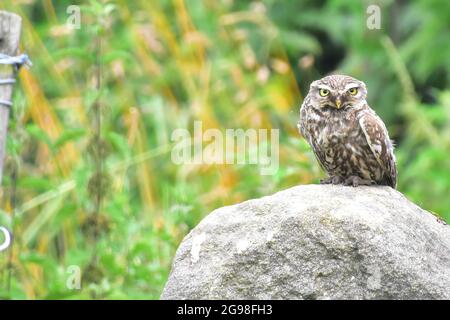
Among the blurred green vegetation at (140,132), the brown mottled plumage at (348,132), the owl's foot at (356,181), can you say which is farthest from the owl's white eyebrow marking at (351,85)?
the blurred green vegetation at (140,132)

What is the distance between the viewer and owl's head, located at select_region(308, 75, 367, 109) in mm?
5238

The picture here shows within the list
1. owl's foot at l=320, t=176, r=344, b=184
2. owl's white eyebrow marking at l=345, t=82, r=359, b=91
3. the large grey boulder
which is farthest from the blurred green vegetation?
the large grey boulder

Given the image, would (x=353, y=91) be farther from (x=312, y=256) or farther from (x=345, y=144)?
(x=312, y=256)

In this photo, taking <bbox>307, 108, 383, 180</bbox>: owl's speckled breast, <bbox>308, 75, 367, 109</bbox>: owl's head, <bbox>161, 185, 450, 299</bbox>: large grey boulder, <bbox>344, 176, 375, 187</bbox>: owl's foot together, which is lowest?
<bbox>161, 185, 450, 299</bbox>: large grey boulder

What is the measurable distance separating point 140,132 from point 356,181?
133 inches

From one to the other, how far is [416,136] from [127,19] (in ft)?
9.50

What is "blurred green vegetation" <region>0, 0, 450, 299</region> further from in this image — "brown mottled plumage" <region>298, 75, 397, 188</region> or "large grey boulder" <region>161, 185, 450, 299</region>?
"large grey boulder" <region>161, 185, 450, 299</region>

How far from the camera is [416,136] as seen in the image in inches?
363

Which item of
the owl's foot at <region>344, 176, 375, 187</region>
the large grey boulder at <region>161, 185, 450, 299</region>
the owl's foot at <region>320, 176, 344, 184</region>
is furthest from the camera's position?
the owl's foot at <region>320, 176, 344, 184</region>

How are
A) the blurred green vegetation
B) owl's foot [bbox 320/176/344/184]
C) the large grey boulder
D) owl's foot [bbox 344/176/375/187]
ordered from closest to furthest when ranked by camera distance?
the large grey boulder, owl's foot [bbox 344/176/375/187], owl's foot [bbox 320/176/344/184], the blurred green vegetation

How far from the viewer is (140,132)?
8273 millimetres

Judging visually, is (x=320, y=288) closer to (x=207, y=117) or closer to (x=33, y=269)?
(x=33, y=269)

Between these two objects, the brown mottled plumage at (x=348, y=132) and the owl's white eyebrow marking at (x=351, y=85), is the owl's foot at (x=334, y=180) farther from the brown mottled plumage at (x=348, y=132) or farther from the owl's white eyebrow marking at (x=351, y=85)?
the owl's white eyebrow marking at (x=351, y=85)

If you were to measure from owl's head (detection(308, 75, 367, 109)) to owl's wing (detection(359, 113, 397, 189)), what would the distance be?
4.6 inches
